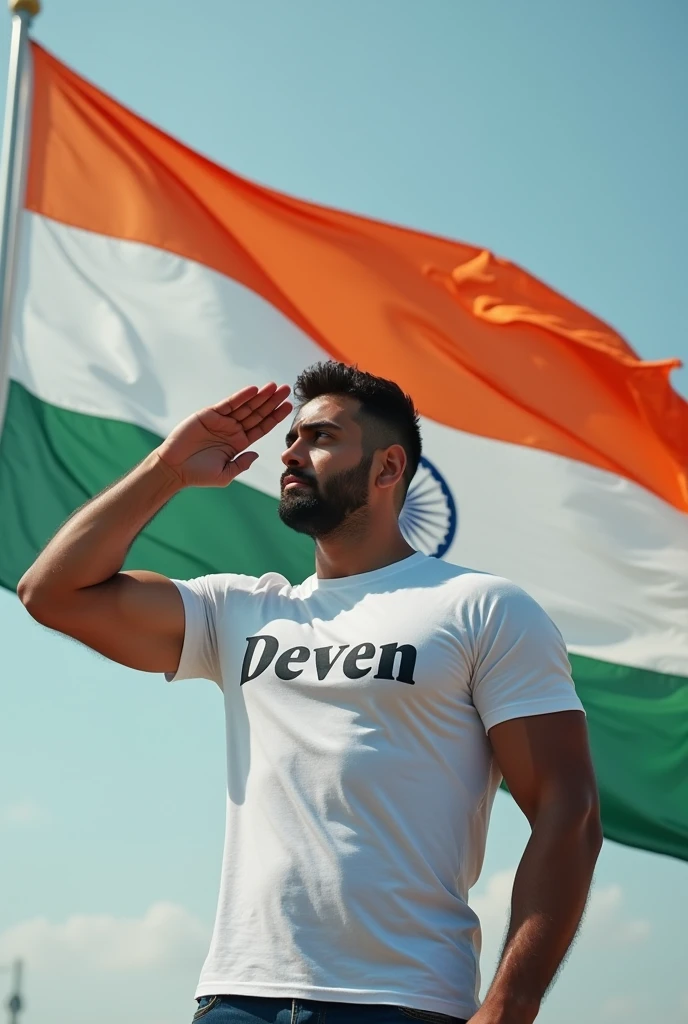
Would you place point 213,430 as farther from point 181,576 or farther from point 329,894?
point 181,576

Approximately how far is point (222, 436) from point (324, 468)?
358 mm

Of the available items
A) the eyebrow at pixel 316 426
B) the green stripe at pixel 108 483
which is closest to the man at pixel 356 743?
the eyebrow at pixel 316 426

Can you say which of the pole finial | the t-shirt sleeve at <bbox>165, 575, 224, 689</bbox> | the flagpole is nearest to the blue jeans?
the t-shirt sleeve at <bbox>165, 575, 224, 689</bbox>

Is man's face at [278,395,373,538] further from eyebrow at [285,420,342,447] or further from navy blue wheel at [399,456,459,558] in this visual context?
navy blue wheel at [399,456,459,558]

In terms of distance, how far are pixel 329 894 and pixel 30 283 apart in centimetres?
452

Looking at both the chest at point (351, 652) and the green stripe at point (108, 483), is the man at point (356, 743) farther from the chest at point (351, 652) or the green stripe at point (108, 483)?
the green stripe at point (108, 483)

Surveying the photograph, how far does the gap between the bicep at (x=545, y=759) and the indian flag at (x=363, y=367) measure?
3296mm

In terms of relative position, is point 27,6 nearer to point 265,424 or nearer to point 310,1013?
point 265,424

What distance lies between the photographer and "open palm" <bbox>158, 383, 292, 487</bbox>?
407 cm

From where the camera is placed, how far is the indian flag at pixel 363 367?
6.69 metres

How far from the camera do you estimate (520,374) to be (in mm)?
7934

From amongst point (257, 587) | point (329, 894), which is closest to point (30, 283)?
point (257, 587)

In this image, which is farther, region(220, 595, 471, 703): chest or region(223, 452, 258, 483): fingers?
region(223, 452, 258, 483): fingers

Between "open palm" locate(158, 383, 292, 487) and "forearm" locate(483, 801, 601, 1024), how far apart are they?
59.4 inches
